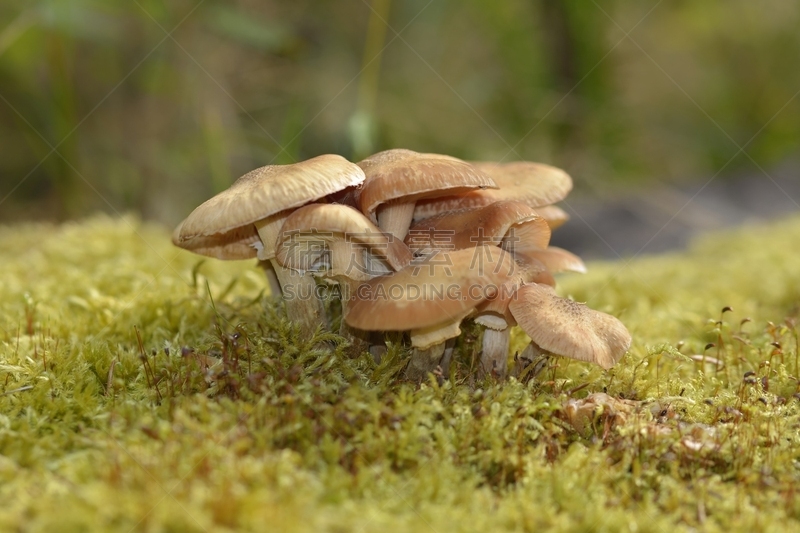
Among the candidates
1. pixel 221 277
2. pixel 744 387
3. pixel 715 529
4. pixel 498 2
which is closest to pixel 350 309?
pixel 715 529

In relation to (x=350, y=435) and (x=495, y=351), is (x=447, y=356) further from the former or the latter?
(x=350, y=435)

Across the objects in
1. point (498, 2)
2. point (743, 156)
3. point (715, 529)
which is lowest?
point (715, 529)

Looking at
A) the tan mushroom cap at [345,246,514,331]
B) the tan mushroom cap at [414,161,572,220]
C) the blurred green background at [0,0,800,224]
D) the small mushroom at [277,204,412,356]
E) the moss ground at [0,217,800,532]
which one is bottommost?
the moss ground at [0,217,800,532]

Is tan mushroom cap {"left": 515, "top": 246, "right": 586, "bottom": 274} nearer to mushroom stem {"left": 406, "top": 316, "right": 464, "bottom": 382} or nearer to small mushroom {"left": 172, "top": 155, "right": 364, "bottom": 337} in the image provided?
mushroom stem {"left": 406, "top": 316, "right": 464, "bottom": 382}

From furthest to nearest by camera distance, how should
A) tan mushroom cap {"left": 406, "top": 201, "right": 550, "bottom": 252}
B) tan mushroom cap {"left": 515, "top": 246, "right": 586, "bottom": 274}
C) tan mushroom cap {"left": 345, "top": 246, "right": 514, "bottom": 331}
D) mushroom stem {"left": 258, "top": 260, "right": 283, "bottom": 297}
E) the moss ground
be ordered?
mushroom stem {"left": 258, "top": 260, "right": 283, "bottom": 297} → tan mushroom cap {"left": 515, "top": 246, "right": 586, "bottom": 274} → tan mushroom cap {"left": 406, "top": 201, "right": 550, "bottom": 252} → tan mushroom cap {"left": 345, "top": 246, "right": 514, "bottom": 331} → the moss ground

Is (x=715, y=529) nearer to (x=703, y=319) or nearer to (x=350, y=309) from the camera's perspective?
(x=350, y=309)

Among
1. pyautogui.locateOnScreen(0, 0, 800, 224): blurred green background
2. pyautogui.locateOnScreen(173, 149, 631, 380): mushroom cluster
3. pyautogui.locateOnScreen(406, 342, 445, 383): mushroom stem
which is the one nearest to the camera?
pyautogui.locateOnScreen(173, 149, 631, 380): mushroom cluster

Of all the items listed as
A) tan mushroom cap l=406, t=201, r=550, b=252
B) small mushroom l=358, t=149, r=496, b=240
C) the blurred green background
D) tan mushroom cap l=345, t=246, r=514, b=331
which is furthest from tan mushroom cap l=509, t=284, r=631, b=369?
the blurred green background
